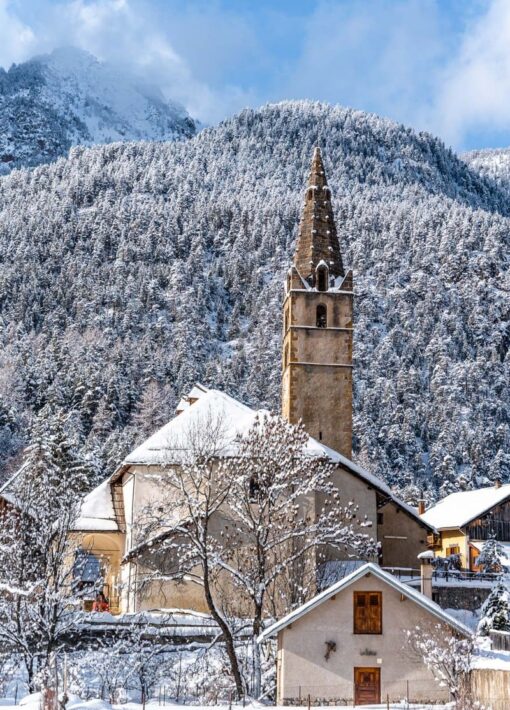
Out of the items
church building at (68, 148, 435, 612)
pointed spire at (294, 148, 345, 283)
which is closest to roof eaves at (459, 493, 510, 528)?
church building at (68, 148, 435, 612)

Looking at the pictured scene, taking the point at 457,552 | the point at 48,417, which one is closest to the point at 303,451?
the point at 457,552

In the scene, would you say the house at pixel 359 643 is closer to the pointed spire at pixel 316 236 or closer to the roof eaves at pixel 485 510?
the pointed spire at pixel 316 236

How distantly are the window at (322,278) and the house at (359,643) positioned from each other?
22764 millimetres

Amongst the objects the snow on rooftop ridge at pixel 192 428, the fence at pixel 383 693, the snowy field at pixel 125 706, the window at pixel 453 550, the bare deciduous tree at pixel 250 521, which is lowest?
the snowy field at pixel 125 706

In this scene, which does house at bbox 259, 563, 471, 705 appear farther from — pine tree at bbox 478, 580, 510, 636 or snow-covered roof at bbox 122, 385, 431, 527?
snow-covered roof at bbox 122, 385, 431, 527

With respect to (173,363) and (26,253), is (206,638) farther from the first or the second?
(26,253)

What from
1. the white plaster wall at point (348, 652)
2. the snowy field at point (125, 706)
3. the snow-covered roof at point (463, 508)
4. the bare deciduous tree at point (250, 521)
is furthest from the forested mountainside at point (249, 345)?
the snowy field at point (125, 706)

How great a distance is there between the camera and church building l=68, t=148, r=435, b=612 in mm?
44500

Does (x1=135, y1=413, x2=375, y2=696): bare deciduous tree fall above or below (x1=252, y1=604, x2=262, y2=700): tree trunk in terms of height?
above

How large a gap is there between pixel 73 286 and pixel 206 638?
153839mm

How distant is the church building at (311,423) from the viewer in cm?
4450

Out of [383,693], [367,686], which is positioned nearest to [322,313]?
[367,686]

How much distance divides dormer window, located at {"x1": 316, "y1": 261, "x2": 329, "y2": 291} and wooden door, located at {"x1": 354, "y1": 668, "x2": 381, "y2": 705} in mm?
24579

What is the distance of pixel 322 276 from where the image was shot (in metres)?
52.2
